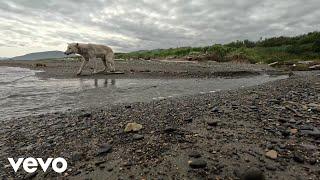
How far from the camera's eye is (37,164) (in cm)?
449

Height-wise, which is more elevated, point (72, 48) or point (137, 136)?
point (72, 48)

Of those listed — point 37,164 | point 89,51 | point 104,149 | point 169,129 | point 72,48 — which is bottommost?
point 37,164

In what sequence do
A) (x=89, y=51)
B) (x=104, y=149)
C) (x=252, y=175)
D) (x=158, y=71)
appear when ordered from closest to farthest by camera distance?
(x=252, y=175) < (x=104, y=149) < (x=89, y=51) < (x=158, y=71)

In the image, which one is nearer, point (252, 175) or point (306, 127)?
point (252, 175)

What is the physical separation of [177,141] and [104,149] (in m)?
1.22

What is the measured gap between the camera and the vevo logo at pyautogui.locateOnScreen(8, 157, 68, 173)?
4.30 metres

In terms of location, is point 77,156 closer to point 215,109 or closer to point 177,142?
point 177,142

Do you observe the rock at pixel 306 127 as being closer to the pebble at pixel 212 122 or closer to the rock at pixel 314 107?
the pebble at pixel 212 122

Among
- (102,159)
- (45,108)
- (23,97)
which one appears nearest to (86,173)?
(102,159)

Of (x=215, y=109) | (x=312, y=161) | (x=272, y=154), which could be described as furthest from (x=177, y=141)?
(x=215, y=109)

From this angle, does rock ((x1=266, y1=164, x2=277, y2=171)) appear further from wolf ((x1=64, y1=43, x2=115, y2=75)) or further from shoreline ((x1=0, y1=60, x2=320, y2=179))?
wolf ((x1=64, y1=43, x2=115, y2=75))

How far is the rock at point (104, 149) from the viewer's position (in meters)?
4.69

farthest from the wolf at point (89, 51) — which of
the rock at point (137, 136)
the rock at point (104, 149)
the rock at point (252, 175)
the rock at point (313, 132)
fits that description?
the rock at point (252, 175)

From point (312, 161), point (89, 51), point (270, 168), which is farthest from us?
point (89, 51)
